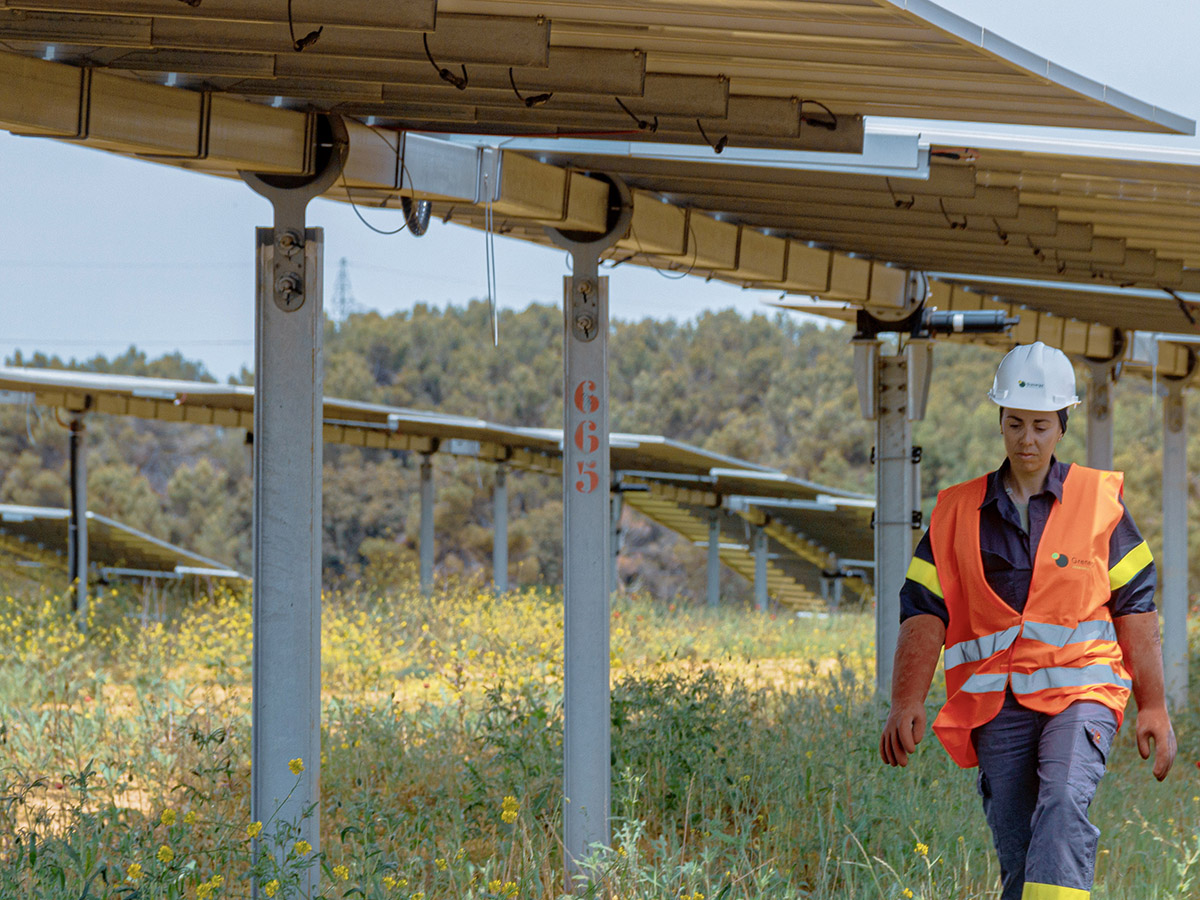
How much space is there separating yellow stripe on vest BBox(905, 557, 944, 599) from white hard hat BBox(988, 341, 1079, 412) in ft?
1.87

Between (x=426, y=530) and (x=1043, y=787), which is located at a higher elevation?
(x=1043, y=787)

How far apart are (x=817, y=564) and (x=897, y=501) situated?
53.0ft

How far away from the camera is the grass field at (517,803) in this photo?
16.1 feet

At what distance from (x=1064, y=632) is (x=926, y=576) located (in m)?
0.46

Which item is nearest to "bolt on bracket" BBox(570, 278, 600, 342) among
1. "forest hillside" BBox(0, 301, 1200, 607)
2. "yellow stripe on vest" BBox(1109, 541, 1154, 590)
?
"yellow stripe on vest" BBox(1109, 541, 1154, 590)

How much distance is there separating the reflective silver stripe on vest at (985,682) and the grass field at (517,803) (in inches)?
28.3

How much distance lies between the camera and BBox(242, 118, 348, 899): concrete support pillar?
5219 mm

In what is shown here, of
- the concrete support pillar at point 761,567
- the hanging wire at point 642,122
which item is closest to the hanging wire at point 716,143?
the hanging wire at point 642,122

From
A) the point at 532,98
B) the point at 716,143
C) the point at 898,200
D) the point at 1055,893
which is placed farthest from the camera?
the point at 898,200

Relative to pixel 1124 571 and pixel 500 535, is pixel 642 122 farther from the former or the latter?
pixel 500 535

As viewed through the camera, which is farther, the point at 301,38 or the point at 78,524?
the point at 78,524

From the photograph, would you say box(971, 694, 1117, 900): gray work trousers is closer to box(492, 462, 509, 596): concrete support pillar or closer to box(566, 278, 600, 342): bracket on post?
box(566, 278, 600, 342): bracket on post

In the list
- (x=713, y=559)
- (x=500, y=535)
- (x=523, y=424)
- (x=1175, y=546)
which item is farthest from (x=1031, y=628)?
(x=523, y=424)

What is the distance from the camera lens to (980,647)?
4164 millimetres
